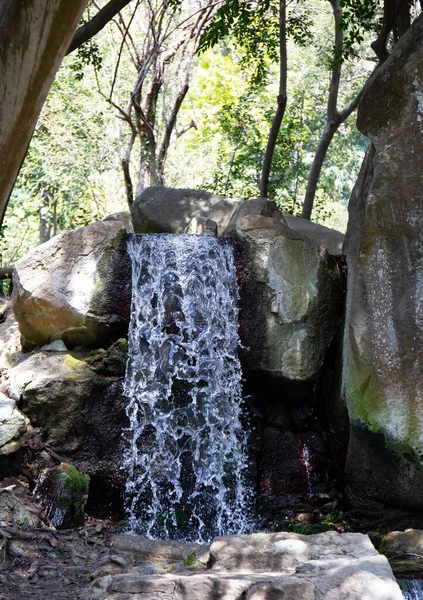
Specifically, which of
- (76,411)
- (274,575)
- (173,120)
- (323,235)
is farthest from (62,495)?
(173,120)

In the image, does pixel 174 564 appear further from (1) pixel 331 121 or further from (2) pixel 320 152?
(1) pixel 331 121

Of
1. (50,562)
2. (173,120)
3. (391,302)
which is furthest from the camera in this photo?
(173,120)

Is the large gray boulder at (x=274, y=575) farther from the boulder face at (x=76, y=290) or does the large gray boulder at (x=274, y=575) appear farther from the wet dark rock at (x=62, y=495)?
the boulder face at (x=76, y=290)

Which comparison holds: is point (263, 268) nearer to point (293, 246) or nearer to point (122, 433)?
point (293, 246)

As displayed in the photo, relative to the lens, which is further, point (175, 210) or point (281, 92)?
point (281, 92)

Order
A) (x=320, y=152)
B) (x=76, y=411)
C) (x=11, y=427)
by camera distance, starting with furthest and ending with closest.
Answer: (x=320, y=152)
(x=76, y=411)
(x=11, y=427)

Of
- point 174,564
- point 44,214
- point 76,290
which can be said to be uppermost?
point 44,214

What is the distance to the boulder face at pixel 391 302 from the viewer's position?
5.93 meters

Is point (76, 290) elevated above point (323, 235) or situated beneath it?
situated beneath

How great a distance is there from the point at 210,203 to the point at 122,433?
3.93m

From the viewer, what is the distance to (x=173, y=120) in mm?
12281

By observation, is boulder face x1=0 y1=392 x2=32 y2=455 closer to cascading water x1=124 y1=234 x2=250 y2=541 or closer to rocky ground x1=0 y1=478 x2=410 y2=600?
rocky ground x1=0 y1=478 x2=410 y2=600

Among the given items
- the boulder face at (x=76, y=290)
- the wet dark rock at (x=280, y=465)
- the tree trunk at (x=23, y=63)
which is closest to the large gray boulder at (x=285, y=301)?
the wet dark rock at (x=280, y=465)

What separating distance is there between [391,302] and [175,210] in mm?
4204
